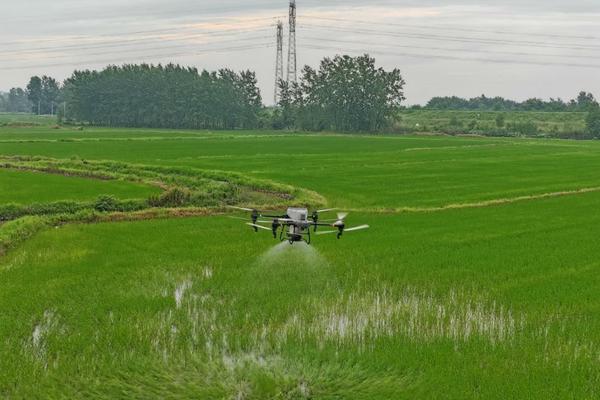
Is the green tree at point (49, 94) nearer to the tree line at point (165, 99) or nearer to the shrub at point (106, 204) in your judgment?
the tree line at point (165, 99)

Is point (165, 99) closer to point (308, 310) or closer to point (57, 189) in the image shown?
point (57, 189)

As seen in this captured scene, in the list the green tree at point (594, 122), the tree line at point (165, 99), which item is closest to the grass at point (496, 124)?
the green tree at point (594, 122)

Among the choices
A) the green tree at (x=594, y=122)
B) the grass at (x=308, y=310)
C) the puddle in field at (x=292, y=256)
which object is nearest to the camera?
the grass at (x=308, y=310)

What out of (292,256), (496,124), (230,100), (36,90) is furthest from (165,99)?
(292,256)

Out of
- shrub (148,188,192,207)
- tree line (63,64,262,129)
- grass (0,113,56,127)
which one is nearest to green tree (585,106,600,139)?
tree line (63,64,262,129)

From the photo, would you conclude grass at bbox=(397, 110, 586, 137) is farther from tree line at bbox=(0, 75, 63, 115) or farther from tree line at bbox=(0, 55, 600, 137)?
tree line at bbox=(0, 75, 63, 115)

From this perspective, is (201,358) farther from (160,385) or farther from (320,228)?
(320,228)
